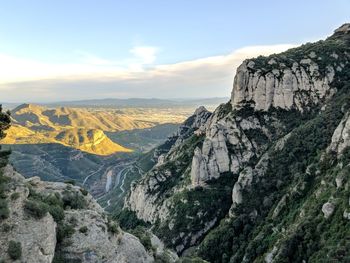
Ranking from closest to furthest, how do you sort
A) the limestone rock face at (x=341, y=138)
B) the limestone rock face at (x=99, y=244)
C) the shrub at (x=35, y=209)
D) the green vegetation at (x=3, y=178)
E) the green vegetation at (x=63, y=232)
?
the green vegetation at (x=3, y=178) < the shrub at (x=35, y=209) < the limestone rock face at (x=99, y=244) < the green vegetation at (x=63, y=232) < the limestone rock face at (x=341, y=138)

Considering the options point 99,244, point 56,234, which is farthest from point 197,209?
point 56,234

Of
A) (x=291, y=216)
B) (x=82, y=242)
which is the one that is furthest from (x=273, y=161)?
(x=82, y=242)

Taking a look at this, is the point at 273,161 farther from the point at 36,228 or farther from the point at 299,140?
the point at 36,228

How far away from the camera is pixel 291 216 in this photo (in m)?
133

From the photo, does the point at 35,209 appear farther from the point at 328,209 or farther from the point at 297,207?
the point at 297,207

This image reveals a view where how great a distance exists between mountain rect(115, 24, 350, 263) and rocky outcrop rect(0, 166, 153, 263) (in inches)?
2112

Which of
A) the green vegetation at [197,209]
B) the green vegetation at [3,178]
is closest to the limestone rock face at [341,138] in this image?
the green vegetation at [197,209]

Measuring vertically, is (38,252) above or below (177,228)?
above

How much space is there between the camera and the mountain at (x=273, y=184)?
116 m

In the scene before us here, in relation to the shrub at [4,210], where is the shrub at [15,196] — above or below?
above

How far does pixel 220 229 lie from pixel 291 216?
3126 centimetres

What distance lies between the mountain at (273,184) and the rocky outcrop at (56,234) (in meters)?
53.7

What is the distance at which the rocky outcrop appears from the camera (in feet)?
175

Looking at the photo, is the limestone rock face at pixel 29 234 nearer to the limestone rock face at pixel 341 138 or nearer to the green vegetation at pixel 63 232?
the green vegetation at pixel 63 232
